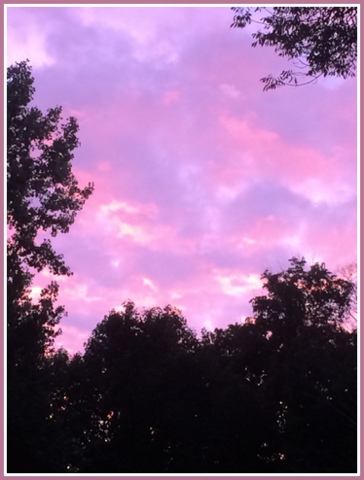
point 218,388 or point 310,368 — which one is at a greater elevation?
point 310,368

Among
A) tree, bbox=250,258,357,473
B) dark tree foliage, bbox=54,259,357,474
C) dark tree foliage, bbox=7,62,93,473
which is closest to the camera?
dark tree foliage, bbox=7,62,93,473

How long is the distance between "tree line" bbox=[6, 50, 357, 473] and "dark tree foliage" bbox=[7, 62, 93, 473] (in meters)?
0.05

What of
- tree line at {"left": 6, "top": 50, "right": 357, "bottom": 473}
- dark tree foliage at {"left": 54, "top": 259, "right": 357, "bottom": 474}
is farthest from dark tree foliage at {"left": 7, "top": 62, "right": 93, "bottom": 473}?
dark tree foliage at {"left": 54, "top": 259, "right": 357, "bottom": 474}

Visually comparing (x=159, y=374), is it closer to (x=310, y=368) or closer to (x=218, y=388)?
(x=218, y=388)

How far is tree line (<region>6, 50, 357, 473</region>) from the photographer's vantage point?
2602 cm

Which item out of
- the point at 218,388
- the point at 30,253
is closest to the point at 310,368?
the point at 218,388

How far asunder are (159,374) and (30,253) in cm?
1389

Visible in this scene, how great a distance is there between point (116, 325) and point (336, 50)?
26745mm

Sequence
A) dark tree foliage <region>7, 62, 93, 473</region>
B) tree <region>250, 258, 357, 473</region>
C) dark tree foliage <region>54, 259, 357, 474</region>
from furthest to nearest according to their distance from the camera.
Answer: dark tree foliage <region>54, 259, 357, 474</region> < tree <region>250, 258, 357, 473</region> < dark tree foliage <region>7, 62, 93, 473</region>

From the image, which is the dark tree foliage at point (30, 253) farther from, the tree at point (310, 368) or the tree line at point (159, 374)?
the tree at point (310, 368)

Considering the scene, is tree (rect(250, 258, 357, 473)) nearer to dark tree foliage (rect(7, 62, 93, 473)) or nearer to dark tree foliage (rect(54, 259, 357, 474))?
dark tree foliage (rect(54, 259, 357, 474))

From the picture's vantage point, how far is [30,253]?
87.0 feet

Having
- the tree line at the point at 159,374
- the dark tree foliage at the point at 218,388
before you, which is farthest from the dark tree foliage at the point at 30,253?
the dark tree foliage at the point at 218,388

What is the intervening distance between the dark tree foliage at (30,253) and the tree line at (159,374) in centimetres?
Answer: 5
